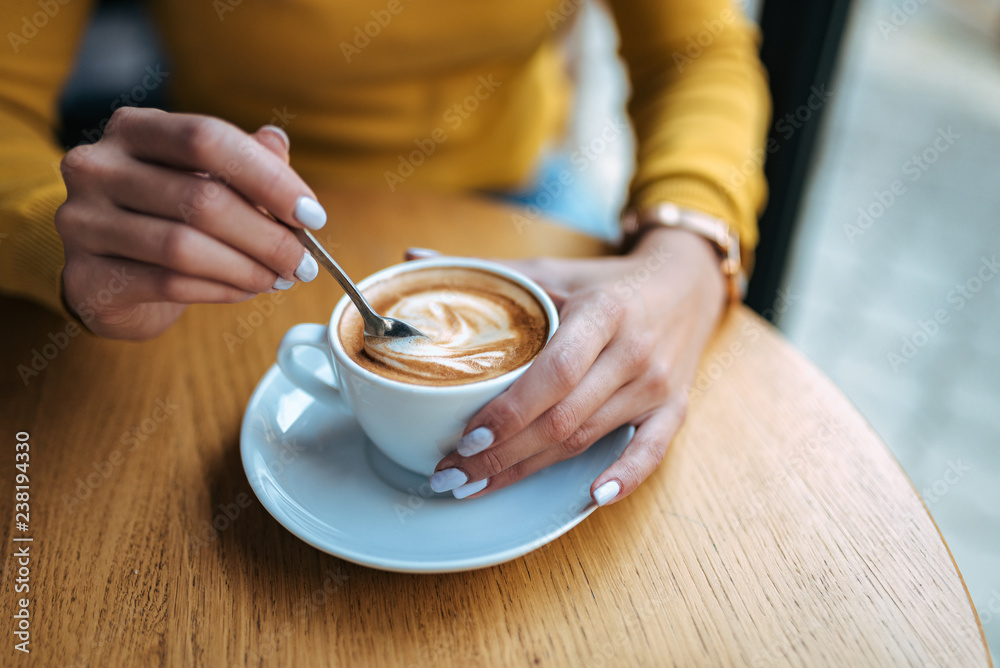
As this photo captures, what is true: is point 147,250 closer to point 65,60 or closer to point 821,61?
point 65,60

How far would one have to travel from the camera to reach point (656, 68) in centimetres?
131

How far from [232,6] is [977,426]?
215 centimetres

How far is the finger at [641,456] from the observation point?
63cm

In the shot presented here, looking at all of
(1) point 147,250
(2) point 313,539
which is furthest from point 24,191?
(2) point 313,539

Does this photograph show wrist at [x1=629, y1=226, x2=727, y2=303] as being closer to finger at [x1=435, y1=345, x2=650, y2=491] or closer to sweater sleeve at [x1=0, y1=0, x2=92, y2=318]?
finger at [x1=435, y1=345, x2=650, y2=491]

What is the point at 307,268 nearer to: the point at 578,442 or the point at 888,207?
the point at 578,442

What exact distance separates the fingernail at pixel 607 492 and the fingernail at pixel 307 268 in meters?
0.35

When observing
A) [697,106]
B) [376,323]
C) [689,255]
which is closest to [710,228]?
[689,255]

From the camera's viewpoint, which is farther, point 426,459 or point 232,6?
point 232,6

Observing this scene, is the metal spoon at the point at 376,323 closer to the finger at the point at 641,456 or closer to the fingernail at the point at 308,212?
the fingernail at the point at 308,212

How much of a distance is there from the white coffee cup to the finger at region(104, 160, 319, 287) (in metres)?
0.10

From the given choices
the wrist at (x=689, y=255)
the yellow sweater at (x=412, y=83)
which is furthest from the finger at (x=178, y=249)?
the wrist at (x=689, y=255)

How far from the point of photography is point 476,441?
62cm

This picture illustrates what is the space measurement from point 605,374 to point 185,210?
45 cm
